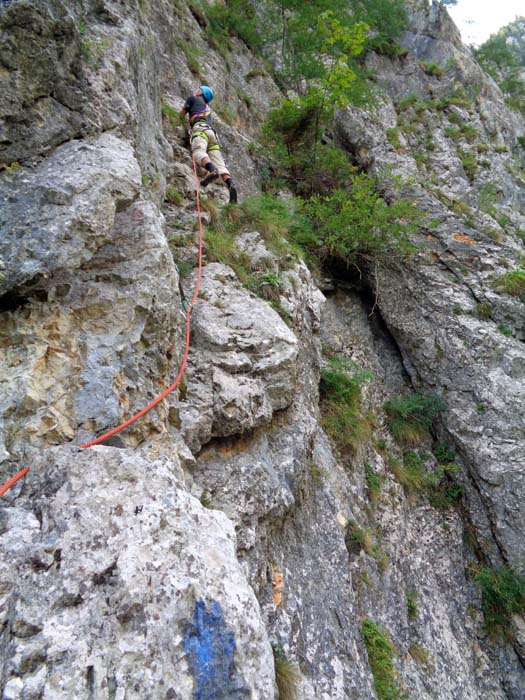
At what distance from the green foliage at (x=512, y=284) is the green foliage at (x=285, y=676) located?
24.5 ft

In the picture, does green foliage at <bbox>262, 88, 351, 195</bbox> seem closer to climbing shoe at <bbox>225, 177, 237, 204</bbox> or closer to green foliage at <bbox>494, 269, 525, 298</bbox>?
climbing shoe at <bbox>225, 177, 237, 204</bbox>

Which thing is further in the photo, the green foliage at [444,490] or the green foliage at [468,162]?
the green foliage at [468,162]

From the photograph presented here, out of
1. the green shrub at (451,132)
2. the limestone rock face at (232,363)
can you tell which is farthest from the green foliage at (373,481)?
the green shrub at (451,132)

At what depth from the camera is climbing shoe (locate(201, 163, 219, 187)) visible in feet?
22.3

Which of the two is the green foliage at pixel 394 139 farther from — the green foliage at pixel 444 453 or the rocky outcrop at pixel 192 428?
A: the green foliage at pixel 444 453

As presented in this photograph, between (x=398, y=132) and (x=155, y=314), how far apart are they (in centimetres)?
1208

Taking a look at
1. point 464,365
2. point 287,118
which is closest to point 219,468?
point 464,365

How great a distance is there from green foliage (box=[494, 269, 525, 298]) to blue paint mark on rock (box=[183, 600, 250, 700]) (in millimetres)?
8224

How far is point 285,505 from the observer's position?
13.0 feet

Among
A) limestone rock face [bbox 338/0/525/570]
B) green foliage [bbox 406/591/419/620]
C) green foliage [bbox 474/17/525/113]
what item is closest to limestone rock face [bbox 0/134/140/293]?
green foliage [bbox 406/591/419/620]

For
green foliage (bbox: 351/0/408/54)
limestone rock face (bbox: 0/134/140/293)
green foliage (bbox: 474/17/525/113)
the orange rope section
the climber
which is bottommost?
the orange rope section

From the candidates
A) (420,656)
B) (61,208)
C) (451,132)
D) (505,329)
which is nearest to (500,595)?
(420,656)

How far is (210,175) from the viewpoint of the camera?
6812 millimetres

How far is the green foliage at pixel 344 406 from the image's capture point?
605 cm
